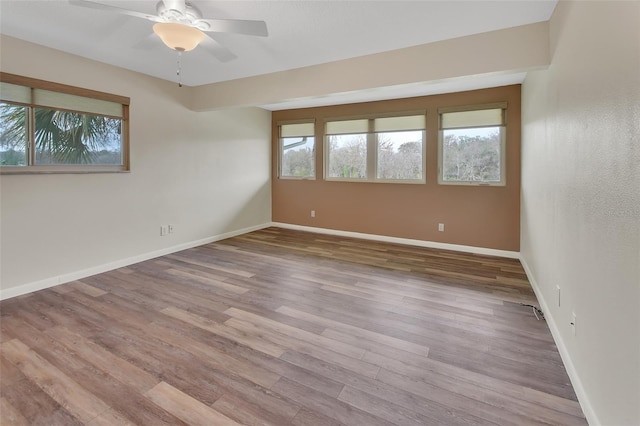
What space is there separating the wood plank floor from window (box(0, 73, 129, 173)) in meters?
1.34

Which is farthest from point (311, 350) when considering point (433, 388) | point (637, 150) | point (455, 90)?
point (455, 90)

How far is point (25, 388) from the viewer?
1.76 m

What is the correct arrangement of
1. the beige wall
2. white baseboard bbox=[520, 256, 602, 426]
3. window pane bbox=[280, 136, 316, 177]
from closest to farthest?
white baseboard bbox=[520, 256, 602, 426]
the beige wall
window pane bbox=[280, 136, 316, 177]

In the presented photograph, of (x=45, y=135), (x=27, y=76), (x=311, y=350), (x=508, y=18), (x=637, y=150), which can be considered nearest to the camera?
(x=637, y=150)

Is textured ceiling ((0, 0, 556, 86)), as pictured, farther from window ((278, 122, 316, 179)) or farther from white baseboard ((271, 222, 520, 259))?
white baseboard ((271, 222, 520, 259))

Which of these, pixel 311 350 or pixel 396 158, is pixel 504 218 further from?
pixel 311 350

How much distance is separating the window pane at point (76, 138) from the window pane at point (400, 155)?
388 centimetres

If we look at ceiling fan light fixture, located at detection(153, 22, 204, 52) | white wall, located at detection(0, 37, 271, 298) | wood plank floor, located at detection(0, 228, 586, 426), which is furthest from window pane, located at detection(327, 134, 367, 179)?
ceiling fan light fixture, located at detection(153, 22, 204, 52)

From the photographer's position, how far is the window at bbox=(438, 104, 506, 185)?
174 inches

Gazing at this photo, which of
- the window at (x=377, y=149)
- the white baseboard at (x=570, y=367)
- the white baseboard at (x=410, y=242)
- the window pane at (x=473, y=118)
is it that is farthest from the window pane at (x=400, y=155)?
the white baseboard at (x=570, y=367)

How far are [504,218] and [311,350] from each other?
3621 millimetres

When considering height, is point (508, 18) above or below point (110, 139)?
above

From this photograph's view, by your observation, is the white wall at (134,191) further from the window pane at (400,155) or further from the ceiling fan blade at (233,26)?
the window pane at (400,155)

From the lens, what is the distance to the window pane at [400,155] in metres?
5.03
